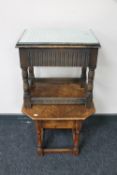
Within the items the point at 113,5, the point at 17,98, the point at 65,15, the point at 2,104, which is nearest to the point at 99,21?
the point at 113,5

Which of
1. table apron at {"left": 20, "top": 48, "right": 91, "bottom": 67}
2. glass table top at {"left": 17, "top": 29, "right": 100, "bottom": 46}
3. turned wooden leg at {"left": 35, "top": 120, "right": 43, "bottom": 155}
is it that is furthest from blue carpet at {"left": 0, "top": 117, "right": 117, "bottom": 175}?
glass table top at {"left": 17, "top": 29, "right": 100, "bottom": 46}

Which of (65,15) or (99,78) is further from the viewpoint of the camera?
(99,78)

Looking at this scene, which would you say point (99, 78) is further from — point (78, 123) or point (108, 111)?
point (78, 123)

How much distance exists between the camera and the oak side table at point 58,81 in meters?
0.99

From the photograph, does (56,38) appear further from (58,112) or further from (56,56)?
(58,112)

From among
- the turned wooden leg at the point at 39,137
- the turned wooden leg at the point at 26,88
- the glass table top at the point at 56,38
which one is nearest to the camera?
the glass table top at the point at 56,38

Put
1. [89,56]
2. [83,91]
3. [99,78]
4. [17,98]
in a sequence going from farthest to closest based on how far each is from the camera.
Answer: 1. [17,98]
2. [99,78]
3. [83,91]
4. [89,56]

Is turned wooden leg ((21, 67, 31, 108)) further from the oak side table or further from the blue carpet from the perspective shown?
the blue carpet

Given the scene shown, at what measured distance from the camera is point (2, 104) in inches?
65.2

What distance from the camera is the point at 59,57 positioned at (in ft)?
3.35

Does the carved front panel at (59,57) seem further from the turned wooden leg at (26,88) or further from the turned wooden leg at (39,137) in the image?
the turned wooden leg at (39,137)

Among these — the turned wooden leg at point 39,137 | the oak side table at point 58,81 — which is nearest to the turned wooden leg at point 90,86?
the oak side table at point 58,81

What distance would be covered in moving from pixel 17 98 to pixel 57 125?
0.54 m

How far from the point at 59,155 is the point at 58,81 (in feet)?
1.87
